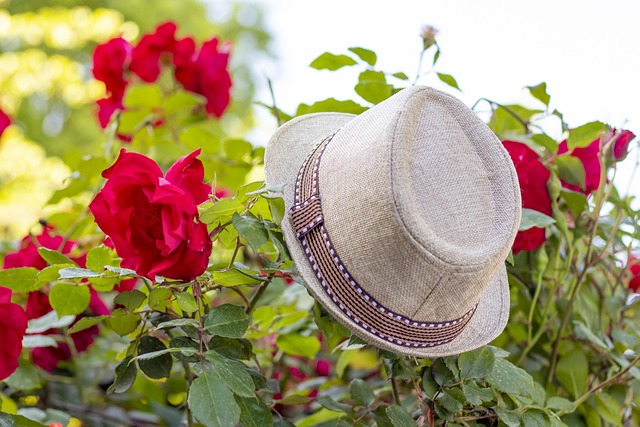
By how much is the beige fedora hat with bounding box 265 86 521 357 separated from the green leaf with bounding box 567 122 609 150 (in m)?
0.27

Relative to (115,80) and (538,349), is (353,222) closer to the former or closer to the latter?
(538,349)

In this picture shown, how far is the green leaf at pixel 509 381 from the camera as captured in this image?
2.34 ft

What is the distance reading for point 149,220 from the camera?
0.64m

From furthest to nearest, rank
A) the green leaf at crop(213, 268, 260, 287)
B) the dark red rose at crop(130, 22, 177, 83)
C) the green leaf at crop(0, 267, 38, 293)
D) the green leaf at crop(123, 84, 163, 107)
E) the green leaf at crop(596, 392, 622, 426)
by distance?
the dark red rose at crop(130, 22, 177, 83) < the green leaf at crop(123, 84, 163, 107) < the green leaf at crop(596, 392, 622, 426) < the green leaf at crop(0, 267, 38, 293) < the green leaf at crop(213, 268, 260, 287)

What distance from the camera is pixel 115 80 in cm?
149

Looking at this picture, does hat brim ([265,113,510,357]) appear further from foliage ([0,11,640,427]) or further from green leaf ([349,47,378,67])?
green leaf ([349,47,378,67])

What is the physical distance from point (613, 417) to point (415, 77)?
1.70 ft

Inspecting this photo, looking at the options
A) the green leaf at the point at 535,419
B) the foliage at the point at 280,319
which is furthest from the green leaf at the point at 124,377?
the green leaf at the point at 535,419

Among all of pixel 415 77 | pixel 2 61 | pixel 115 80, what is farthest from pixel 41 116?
pixel 415 77

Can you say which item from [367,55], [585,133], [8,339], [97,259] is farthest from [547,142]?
[8,339]

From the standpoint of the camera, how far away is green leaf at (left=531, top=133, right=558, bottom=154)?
94cm

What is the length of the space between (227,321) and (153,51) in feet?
2.98

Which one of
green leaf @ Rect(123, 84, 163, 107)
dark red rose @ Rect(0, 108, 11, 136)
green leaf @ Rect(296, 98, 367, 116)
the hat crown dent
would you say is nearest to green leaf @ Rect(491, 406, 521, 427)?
the hat crown dent

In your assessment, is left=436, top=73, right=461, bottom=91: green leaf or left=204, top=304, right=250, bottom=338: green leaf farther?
left=436, top=73, right=461, bottom=91: green leaf
